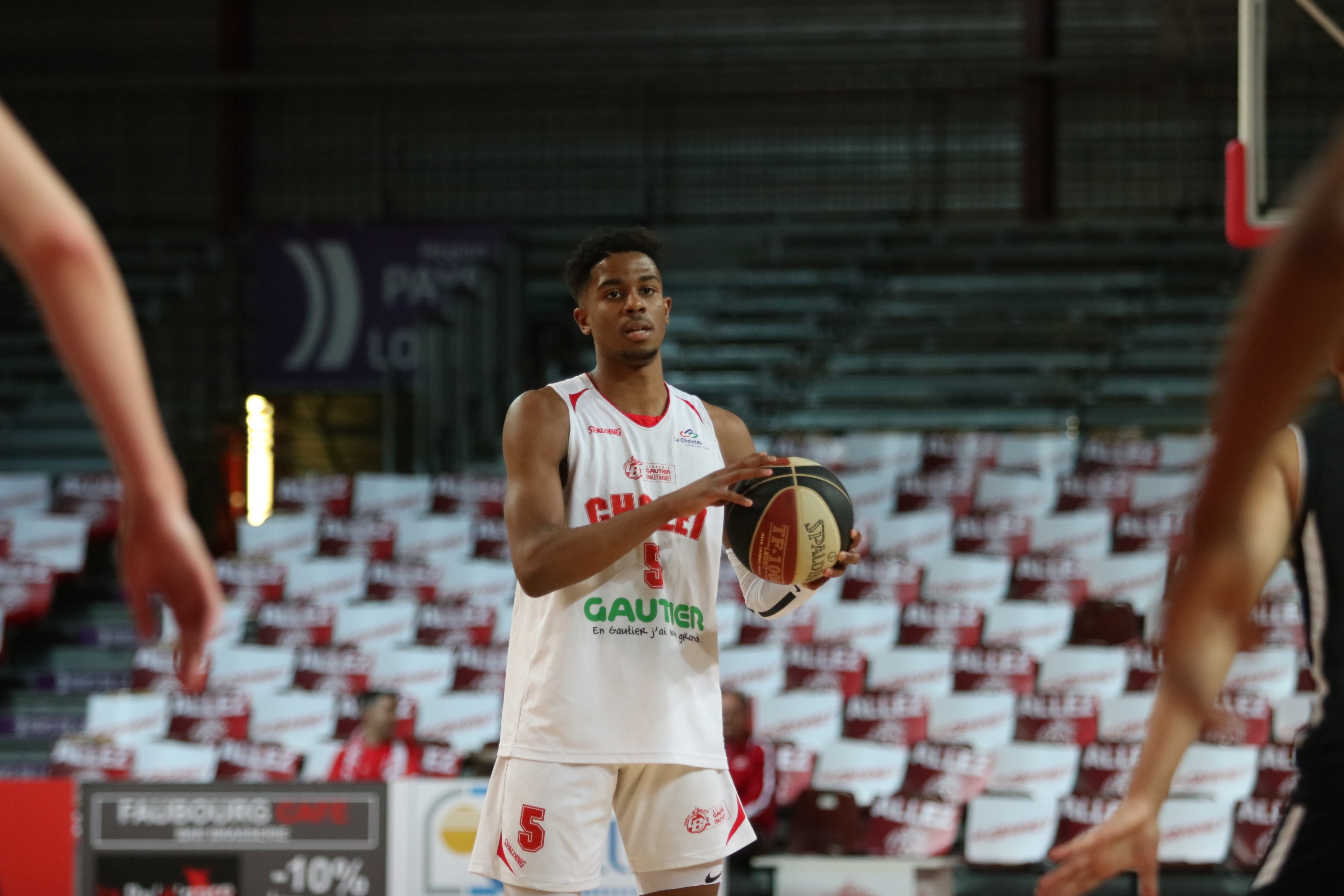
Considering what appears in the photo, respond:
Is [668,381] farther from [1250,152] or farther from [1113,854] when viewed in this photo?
[1113,854]

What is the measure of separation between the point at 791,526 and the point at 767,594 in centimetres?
30

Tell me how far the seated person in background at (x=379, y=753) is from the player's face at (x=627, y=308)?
15.8ft

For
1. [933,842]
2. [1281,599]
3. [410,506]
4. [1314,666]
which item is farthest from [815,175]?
[1314,666]

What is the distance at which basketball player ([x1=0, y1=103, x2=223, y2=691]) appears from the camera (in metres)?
1.17

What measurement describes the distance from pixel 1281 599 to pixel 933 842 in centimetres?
246

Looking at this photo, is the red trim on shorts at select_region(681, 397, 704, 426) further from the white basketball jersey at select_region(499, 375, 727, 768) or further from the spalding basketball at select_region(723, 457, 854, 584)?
the spalding basketball at select_region(723, 457, 854, 584)

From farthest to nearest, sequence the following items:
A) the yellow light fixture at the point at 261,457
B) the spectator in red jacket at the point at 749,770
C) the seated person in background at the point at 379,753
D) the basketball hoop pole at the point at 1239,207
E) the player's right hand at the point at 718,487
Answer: the yellow light fixture at the point at 261,457 → the seated person in background at the point at 379,753 → the spectator in red jacket at the point at 749,770 → the basketball hoop pole at the point at 1239,207 → the player's right hand at the point at 718,487

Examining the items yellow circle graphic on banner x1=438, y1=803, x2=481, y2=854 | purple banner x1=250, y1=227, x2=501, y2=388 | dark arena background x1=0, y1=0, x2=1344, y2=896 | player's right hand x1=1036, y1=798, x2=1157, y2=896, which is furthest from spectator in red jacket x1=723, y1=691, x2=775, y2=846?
purple banner x1=250, y1=227, x2=501, y2=388

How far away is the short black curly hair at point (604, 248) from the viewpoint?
11.8 feet

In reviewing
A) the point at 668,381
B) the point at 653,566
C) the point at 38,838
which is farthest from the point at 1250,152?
the point at 668,381

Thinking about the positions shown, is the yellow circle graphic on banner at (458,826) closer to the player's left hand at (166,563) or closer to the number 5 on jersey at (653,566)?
the number 5 on jersey at (653,566)

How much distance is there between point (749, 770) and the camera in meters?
7.27

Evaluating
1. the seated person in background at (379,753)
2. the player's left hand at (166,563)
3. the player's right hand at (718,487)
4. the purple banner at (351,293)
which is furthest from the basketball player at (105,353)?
the purple banner at (351,293)

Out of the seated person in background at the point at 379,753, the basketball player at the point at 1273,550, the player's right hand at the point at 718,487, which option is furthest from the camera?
the seated person in background at the point at 379,753
